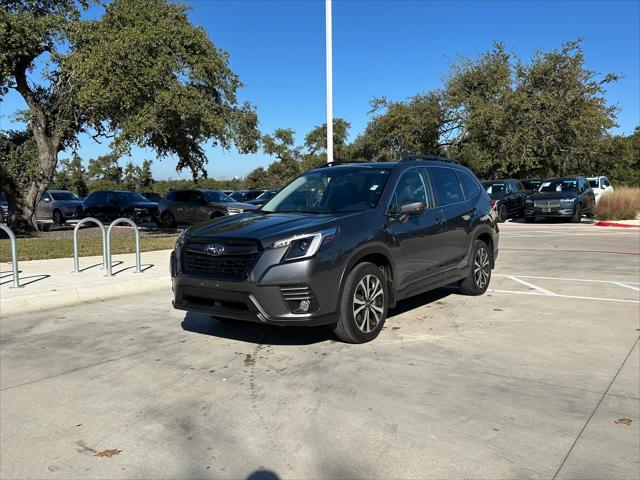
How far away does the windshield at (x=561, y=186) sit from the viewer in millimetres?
22703

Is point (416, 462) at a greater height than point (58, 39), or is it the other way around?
point (58, 39)

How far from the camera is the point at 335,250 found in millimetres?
5102

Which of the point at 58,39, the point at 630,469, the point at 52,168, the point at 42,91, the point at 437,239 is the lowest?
the point at 630,469

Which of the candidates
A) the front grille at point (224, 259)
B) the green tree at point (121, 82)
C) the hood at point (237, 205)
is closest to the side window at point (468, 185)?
the front grille at point (224, 259)

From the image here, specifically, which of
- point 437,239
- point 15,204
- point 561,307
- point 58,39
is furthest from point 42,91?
point 561,307

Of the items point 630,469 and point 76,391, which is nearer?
point 630,469

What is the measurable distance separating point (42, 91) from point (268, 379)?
15.9 m

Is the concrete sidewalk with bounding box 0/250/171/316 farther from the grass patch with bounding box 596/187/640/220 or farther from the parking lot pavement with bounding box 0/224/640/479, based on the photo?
the grass patch with bounding box 596/187/640/220

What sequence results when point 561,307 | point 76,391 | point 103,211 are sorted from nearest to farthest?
1. point 76,391
2. point 561,307
3. point 103,211

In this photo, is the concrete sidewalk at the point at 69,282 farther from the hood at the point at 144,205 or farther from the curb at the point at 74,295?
the hood at the point at 144,205

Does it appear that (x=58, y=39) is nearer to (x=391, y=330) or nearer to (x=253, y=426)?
(x=391, y=330)

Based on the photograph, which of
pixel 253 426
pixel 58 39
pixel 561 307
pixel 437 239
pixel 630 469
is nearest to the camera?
pixel 630 469

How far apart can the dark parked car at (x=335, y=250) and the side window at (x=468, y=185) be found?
1.18 feet

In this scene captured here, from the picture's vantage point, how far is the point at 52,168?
55.9 feet
